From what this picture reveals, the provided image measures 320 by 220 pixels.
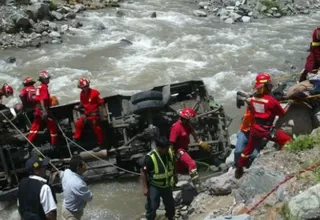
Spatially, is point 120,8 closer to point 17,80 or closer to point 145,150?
point 17,80

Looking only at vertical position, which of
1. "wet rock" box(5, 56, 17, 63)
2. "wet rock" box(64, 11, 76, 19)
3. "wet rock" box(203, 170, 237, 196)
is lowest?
"wet rock" box(5, 56, 17, 63)

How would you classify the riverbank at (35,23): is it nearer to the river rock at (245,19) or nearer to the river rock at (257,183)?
the river rock at (245,19)

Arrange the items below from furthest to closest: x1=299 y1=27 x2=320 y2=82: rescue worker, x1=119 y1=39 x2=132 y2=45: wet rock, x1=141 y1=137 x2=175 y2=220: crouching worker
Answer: x1=119 y1=39 x2=132 y2=45: wet rock
x1=299 y1=27 x2=320 y2=82: rescue worker
x1=141 y1=137 x2=175 y2=220: crouching worker

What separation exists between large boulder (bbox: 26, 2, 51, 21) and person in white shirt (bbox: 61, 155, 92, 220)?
1568 centimetres

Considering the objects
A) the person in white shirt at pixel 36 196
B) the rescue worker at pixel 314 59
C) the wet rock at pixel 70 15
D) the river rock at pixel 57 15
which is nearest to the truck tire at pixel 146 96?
→ the rescue worker at pixel 314 59

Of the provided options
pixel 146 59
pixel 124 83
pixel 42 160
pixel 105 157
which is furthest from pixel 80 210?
pixel 146 59

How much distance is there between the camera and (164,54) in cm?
1803

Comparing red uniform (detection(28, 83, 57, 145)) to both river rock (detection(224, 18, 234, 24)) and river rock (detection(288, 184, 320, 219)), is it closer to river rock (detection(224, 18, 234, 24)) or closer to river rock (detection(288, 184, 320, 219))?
river rock (detection(288, 184, 320, 219))

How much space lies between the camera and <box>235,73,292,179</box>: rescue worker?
7016 mm

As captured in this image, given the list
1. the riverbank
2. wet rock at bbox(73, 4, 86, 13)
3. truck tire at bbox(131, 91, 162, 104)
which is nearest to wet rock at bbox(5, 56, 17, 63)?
the riverbank

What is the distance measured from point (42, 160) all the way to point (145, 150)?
13.1ft

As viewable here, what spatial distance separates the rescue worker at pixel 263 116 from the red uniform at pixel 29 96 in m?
4.16

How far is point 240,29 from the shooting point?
69.9 feet

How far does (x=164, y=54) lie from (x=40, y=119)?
9226mm
